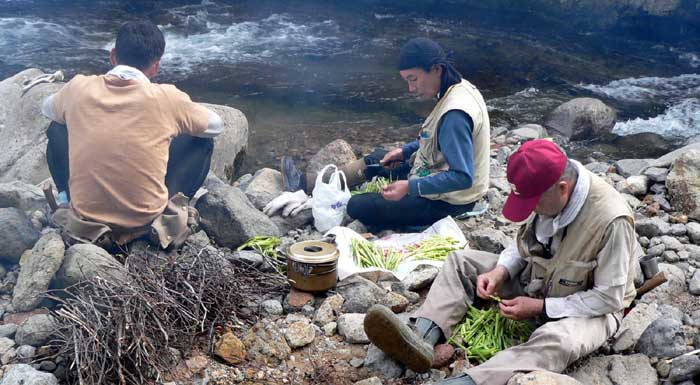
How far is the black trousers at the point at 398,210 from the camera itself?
5.02m

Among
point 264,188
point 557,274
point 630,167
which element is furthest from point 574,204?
point 630,167

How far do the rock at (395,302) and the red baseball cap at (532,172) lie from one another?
1.09 metres

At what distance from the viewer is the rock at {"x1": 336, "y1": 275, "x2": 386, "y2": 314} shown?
401 cm

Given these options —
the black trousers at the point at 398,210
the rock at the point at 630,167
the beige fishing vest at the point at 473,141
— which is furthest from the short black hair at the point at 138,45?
the rock at the point at 630,167

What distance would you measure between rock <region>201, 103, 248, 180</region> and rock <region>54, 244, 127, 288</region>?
282cm

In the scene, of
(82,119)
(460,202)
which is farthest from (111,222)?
(460,202)

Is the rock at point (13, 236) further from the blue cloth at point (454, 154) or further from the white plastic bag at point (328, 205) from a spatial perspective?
the blue cloth at point (454, 154)

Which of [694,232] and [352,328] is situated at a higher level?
[694,232]

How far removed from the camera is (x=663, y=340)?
11.4 ft

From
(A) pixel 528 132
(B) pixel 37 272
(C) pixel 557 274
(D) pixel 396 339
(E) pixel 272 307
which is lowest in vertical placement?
(A) pixel 528 132

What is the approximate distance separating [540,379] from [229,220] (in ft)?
8.84

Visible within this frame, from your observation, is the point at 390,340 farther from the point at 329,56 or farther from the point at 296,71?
the point at 329,56

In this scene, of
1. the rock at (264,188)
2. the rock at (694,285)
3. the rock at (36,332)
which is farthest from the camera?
the rock at (264,188)

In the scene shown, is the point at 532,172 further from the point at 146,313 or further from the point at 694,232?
the point at 694,232
